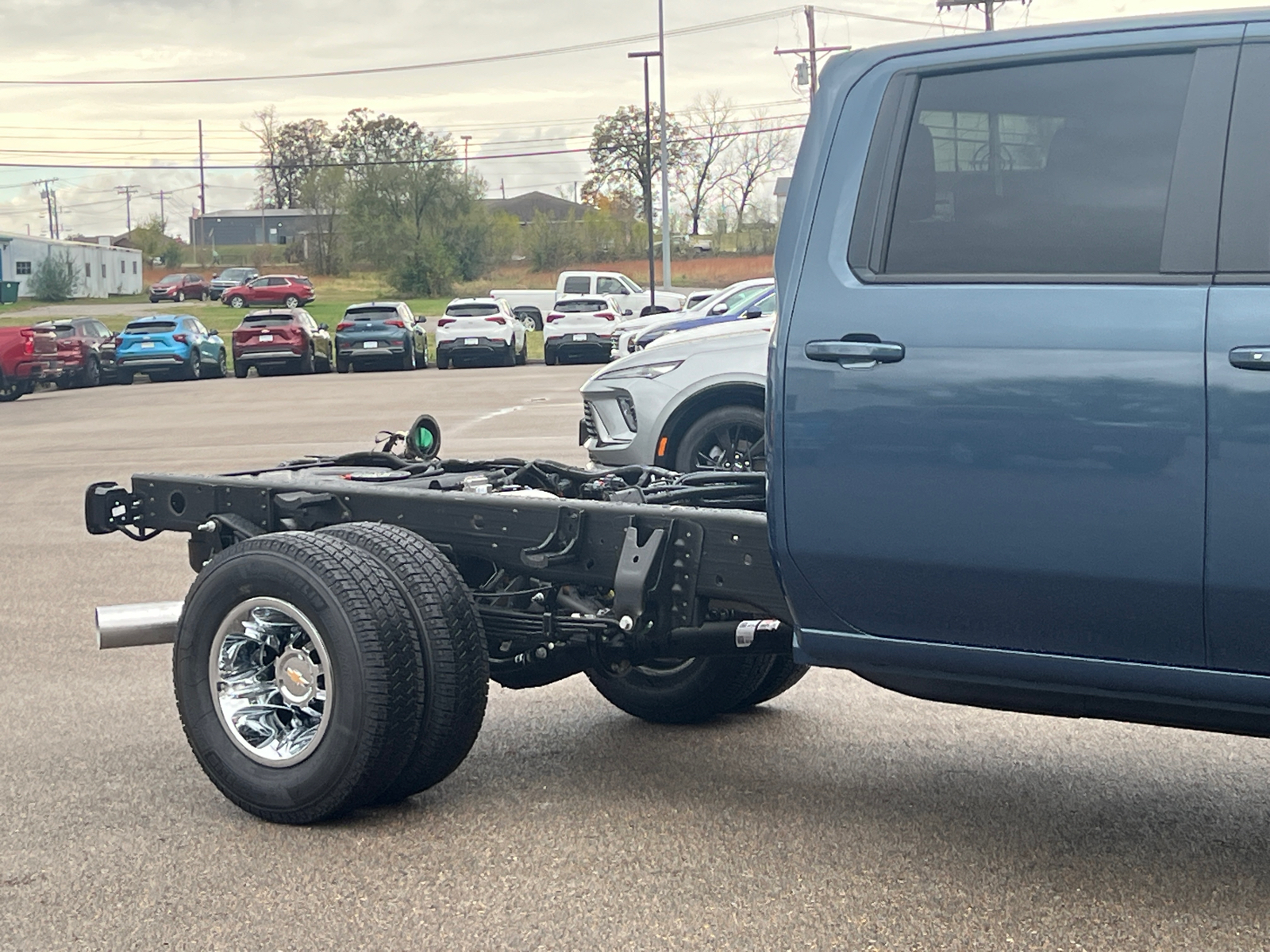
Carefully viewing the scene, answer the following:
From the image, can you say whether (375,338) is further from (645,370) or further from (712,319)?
(645,370)

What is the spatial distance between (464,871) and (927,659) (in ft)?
4.30

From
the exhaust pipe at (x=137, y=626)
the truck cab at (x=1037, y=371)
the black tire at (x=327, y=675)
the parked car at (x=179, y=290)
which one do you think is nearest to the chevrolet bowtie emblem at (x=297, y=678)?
the black tire at (x=327, y=675)

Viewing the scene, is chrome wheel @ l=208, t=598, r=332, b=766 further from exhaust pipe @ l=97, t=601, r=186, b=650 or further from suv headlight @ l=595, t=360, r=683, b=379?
suv headlight @ l=595, t=360, r=683, b=379

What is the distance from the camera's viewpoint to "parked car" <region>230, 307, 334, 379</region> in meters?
36.4

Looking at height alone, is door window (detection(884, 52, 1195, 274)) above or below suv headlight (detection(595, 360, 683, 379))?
above

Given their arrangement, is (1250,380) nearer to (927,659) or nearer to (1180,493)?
(1180,493)

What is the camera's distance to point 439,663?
4441 millimetres

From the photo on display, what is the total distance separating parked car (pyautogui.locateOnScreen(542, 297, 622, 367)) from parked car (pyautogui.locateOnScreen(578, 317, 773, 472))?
88.5ft

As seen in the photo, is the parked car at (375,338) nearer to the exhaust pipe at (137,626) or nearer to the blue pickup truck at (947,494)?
the exhaust pipe at (137,626)

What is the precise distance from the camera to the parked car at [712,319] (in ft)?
48.8

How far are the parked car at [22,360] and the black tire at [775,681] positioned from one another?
25714 mm

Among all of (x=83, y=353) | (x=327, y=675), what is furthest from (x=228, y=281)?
(x=327, y=675)

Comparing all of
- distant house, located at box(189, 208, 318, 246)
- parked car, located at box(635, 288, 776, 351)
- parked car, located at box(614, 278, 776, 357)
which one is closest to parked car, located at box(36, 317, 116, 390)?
parked car, located at box(635, 288, 776, 351)

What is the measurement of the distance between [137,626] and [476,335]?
3222 cm
